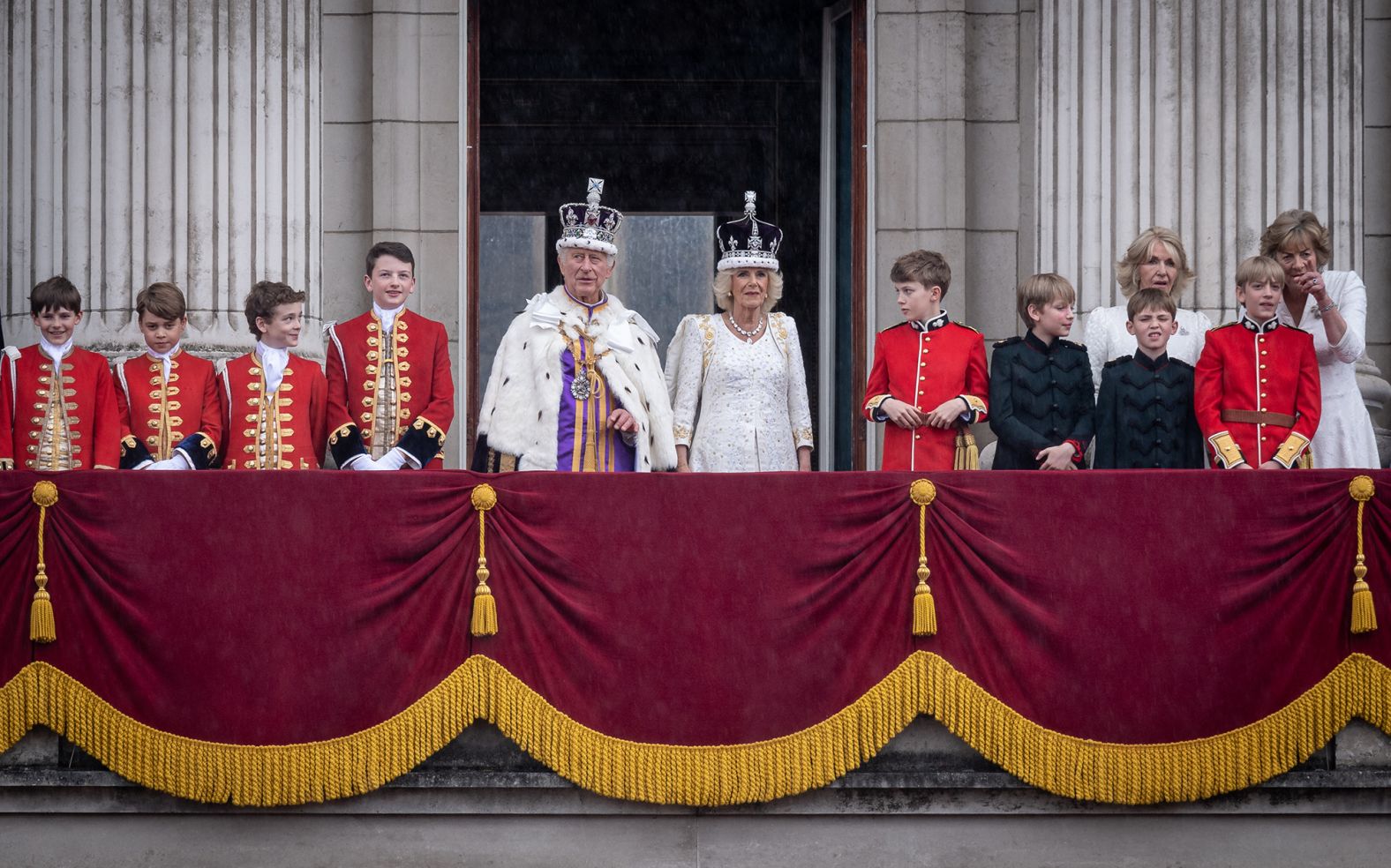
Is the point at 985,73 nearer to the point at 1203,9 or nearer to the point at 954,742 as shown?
the point at 1203,9

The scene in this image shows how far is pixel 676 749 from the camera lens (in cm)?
579

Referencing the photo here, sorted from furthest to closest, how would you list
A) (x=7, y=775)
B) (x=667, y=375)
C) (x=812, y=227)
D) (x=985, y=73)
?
(x=812, y=227)
(x=985, y=73)
(x=667, y=375)
(x=7, y=775)

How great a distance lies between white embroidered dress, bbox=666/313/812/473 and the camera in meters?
7.56

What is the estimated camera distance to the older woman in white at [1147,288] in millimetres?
7355

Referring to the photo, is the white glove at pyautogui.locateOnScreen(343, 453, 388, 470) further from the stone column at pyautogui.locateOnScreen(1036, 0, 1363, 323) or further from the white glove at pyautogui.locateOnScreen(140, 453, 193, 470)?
the stone column at pyautogui.locateOnScreen(1036, 0, 1363, 323)

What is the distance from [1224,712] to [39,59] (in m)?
6.77

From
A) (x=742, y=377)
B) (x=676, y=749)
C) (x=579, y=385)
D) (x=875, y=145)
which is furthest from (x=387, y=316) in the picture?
(x=875, y=145)

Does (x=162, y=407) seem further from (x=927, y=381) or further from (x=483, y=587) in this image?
(x=927, y=381)

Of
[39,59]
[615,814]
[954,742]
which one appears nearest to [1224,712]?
[954,742]

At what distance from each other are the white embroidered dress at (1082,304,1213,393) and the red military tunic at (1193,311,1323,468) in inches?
18.2

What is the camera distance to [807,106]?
1342cm

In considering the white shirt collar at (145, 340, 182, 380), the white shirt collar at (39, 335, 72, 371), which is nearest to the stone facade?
the white shirt collar at (145, 340, 182, 380)

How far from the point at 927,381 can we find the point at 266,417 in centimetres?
280

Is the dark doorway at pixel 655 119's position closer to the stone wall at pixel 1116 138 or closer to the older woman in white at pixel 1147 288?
the stone wall at pixel 1116 138
